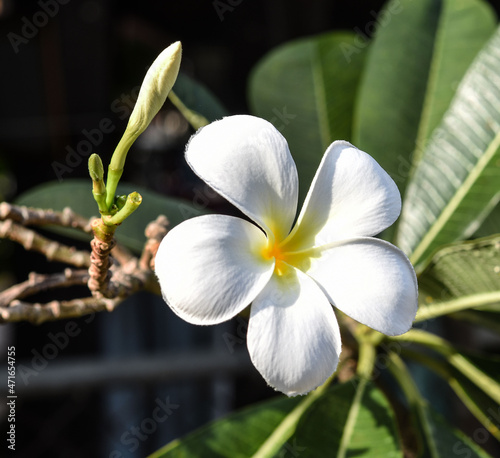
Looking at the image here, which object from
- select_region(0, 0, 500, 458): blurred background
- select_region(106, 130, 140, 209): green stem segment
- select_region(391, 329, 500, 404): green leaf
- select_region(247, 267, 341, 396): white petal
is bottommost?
select_region(0, 0, 500, 458): blurred background

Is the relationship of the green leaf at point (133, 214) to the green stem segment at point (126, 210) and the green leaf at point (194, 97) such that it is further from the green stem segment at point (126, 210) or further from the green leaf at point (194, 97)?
the green stem segment at point (126, 210)

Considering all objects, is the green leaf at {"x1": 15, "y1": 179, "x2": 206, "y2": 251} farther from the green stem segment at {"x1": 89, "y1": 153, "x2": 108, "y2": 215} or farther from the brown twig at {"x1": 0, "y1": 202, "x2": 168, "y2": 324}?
the green stem segment at {"x1": 89, "y1": 153, "x2": 108, "y2": 215}

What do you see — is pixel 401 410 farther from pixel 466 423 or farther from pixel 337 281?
pixel 466 423

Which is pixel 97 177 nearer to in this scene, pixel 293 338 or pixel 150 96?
pixel 150 96

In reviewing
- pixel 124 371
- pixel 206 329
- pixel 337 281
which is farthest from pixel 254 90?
pixel 206 329

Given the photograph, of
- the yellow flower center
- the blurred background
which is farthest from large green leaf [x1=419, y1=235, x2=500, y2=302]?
the blurred background

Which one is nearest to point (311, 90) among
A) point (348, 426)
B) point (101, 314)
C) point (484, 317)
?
point (484, 317)

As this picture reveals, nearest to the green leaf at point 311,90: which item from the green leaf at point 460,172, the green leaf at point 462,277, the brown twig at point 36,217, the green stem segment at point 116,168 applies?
the green leaf at point 460,172
